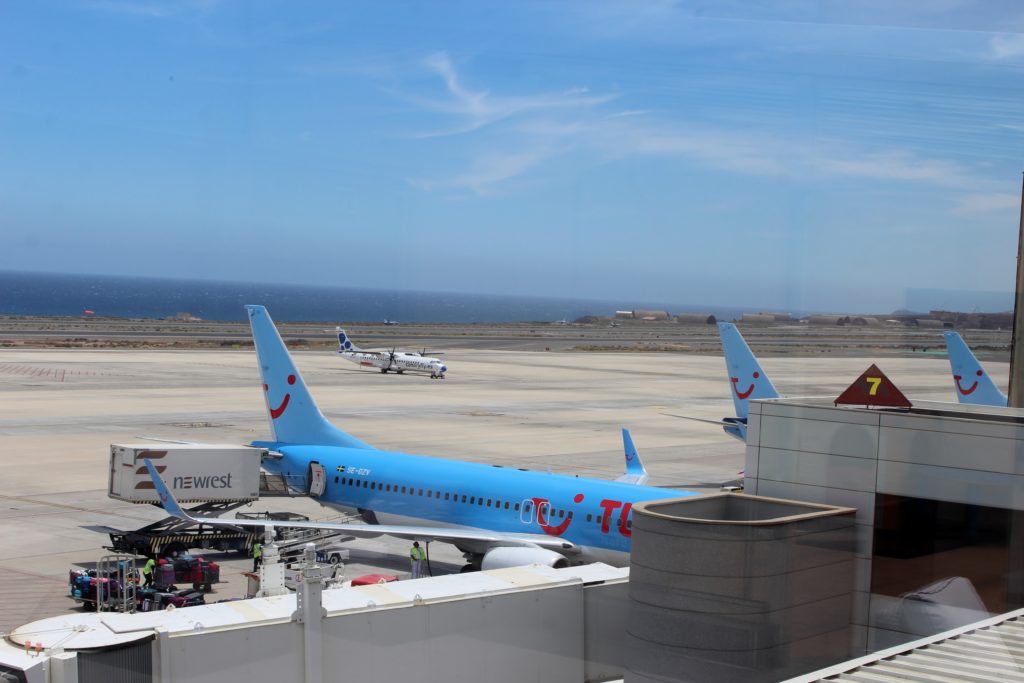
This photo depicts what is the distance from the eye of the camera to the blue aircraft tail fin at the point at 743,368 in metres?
38.7

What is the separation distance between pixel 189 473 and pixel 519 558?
12271mm

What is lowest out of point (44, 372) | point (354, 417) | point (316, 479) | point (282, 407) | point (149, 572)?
point (354, 417)

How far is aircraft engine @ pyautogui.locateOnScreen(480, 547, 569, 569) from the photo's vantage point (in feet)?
83.4

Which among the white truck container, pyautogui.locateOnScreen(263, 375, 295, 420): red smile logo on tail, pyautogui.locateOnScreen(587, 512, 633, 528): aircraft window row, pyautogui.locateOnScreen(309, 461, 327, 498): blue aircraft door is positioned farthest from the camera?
pyautogui.locateOnScreen(263, 375, 295, 420): red smile logo on tail

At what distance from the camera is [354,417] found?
67.4 meters

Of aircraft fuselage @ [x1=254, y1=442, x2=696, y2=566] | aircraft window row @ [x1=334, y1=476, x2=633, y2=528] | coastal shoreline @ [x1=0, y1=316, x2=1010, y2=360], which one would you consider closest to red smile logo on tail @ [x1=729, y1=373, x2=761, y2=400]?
aircraft fuselage @ [x1=254, y1=442, x2=696, y2=566]

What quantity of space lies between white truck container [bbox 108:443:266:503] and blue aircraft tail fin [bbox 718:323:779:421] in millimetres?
17376

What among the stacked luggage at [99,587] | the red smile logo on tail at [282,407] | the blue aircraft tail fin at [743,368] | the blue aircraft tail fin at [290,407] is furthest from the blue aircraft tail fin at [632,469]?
the stacked luggage at [99,587]

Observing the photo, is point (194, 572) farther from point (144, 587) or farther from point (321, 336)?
point (321, 336)

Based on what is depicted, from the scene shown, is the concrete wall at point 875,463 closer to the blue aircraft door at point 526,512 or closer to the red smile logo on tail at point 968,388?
the red smile logo on tail at point 968,388

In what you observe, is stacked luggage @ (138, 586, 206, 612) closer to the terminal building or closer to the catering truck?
the catering truck

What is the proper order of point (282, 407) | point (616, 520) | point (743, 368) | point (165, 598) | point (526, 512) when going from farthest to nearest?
point (743, 368) → point (282, 407) → point (526, 512) → point (616, 520) → point (165, 598)

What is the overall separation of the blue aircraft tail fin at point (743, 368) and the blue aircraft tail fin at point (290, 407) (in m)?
13.8

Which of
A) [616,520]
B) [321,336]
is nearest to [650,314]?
[616,520]
